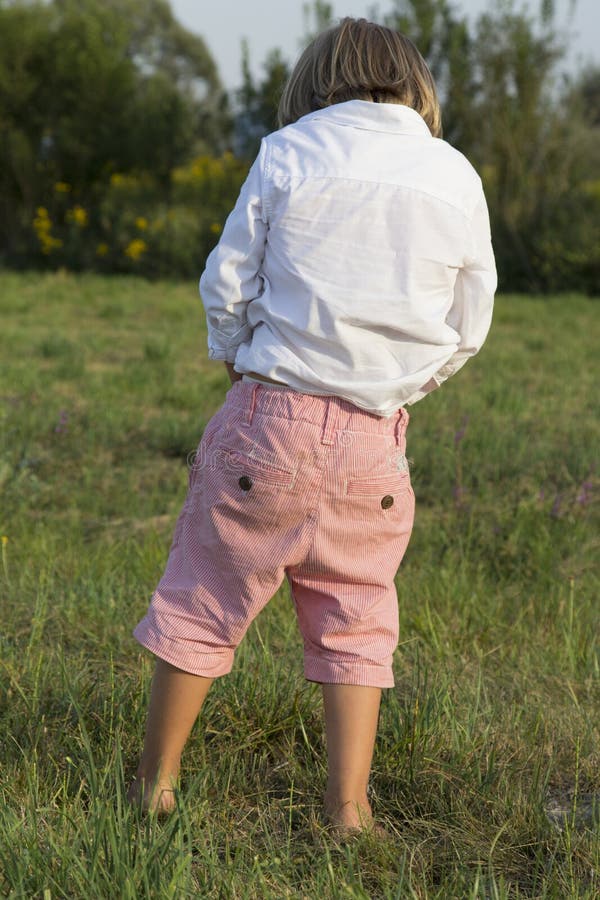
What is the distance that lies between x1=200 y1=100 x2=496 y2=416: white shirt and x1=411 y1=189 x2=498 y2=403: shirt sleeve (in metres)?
0.03

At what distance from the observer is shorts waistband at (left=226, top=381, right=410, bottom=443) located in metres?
1.75

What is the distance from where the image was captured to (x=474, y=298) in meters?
1.89

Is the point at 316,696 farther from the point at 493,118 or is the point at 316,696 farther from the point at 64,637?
the point at 493,118

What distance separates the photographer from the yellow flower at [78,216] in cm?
1116

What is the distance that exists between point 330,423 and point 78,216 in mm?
10009

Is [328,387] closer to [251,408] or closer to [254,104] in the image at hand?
[251,408]

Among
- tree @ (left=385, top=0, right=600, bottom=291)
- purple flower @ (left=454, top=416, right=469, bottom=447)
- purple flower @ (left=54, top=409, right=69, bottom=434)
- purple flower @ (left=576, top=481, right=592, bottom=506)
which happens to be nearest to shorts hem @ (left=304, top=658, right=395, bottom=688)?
purple flower @ (left=576, top=481, right=592, bottom=506)

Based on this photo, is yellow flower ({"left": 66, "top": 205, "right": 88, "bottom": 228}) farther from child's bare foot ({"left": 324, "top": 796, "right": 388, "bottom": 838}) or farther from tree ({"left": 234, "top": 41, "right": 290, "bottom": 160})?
child's bare foot ({"left": 324, "top": 796, "right": 388, "bottom": 838})

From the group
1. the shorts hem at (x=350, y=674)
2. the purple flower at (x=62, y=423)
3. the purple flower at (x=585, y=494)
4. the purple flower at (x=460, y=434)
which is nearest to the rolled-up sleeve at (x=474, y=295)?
the shorts hem at (x=350, y=674)

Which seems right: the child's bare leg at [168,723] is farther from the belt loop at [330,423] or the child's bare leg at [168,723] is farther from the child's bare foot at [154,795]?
the belt loop at [330,423]

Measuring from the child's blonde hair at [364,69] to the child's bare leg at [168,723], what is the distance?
1.06 metres

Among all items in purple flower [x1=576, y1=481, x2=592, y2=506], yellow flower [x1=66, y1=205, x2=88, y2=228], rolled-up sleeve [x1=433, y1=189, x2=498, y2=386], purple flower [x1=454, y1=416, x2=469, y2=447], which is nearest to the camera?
rolled-up sleeve [x1=433, y1=189, x2=498, y2=386]

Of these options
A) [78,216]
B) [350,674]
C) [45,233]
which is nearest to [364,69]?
[350,674]

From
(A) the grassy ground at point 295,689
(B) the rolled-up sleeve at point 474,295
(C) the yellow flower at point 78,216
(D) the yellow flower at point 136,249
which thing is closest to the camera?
(A) the grassy ground at point 295,689
